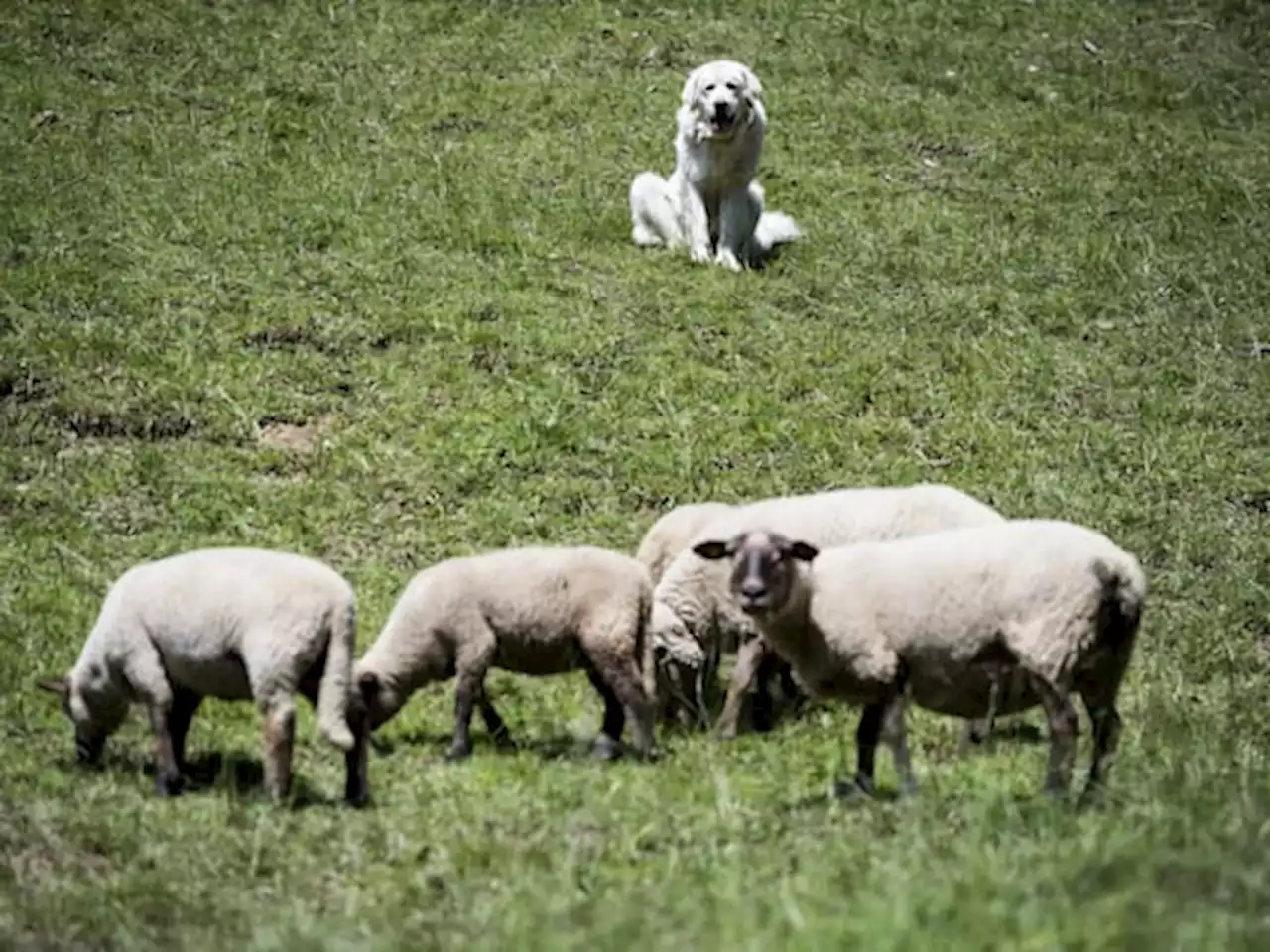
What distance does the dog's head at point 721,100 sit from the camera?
18.2 m

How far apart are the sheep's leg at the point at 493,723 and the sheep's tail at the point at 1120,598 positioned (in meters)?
2.70

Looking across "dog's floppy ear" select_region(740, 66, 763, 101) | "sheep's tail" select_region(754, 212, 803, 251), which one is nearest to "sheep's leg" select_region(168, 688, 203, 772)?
"sheep's tail" select_region(754, 212, 803, 251)

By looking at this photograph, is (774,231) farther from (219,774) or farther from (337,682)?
(337,682)

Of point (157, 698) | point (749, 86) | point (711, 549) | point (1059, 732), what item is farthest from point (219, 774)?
point (749, 86)

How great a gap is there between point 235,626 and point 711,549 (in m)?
1.97

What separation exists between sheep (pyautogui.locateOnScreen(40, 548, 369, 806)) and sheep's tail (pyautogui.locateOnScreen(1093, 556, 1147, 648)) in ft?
9.31

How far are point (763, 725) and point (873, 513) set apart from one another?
1.10 meters

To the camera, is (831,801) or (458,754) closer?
(831,801)

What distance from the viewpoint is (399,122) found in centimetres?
2056

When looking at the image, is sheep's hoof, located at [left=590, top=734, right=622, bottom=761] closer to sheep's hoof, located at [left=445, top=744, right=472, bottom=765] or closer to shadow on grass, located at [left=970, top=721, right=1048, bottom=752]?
sheep's hoof, located at [left=445, top=744, right=472, bottom=765]

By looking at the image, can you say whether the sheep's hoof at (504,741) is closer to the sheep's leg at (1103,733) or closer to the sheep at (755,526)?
the sheep at (755,526)

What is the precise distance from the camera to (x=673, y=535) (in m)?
11.2

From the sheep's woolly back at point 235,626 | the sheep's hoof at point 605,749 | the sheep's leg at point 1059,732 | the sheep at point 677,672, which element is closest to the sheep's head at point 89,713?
the sheep's woolly back at point 235,626

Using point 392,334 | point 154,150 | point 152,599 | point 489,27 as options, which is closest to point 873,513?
point 152,599
